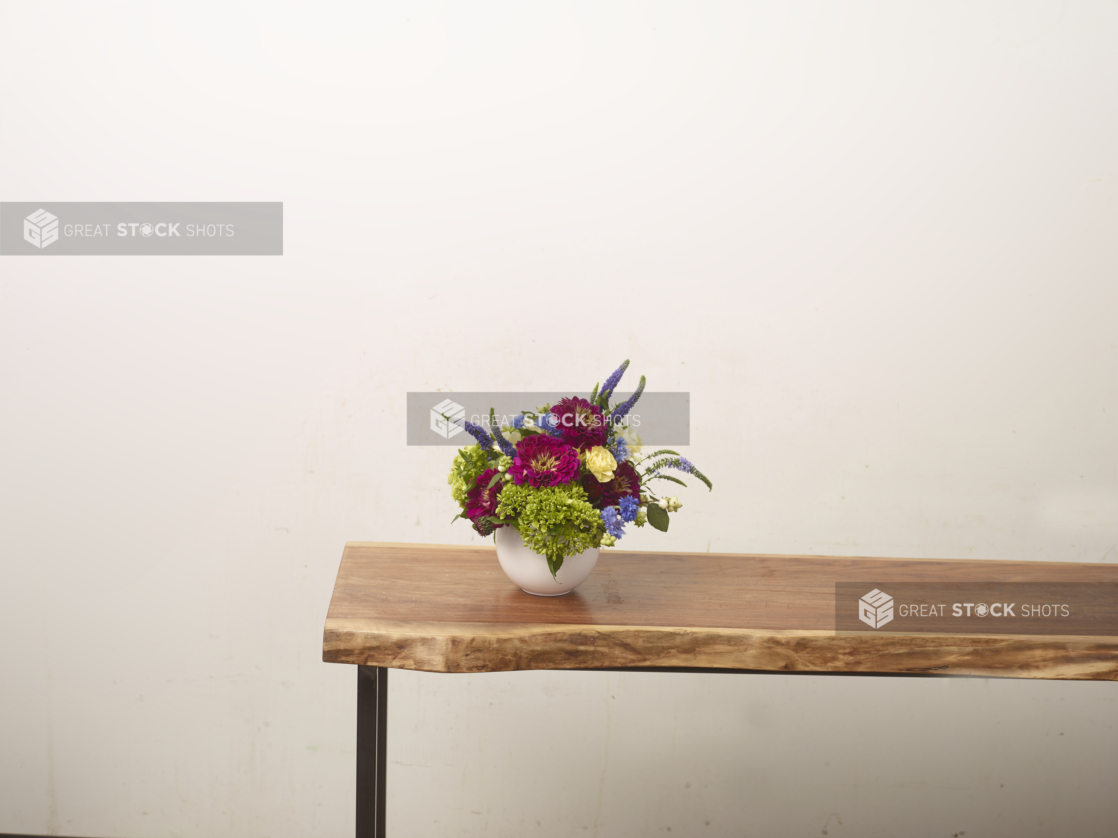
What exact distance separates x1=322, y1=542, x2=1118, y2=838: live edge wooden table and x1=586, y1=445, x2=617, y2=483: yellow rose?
228 mm

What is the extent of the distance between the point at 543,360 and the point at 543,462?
78 centimetres

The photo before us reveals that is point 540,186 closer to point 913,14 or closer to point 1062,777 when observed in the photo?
point 913,14

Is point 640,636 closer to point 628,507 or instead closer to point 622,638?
point 622,638

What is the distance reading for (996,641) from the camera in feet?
4.15

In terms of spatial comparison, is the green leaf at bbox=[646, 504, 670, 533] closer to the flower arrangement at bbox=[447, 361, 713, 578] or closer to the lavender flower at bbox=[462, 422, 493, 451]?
the flower arrangement at bbox=[447, 361, 713, 578]

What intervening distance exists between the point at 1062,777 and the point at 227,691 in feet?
7.24

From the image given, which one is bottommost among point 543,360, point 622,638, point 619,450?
point 622,638

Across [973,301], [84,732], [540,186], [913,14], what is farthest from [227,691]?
[913,14]

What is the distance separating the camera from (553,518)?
1276mm
